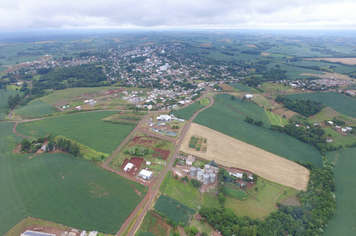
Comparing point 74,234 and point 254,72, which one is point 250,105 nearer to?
point 254,72

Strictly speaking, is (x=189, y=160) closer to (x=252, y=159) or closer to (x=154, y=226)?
(x=252, y=159)

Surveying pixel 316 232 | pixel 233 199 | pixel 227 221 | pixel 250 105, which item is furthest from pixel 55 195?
pixel 250 105

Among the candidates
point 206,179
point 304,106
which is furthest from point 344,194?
point 304,106

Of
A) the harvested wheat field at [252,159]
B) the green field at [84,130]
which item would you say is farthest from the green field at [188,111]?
the green field at [84,130]

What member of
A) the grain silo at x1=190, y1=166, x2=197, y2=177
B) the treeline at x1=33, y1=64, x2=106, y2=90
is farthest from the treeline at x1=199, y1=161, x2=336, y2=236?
the treeline at x1=33, y1=64, x2=106, y2=90

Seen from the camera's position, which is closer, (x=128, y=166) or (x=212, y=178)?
(x=212, y=178)

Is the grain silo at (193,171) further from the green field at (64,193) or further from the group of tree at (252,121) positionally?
the group of tree at (252,121)
